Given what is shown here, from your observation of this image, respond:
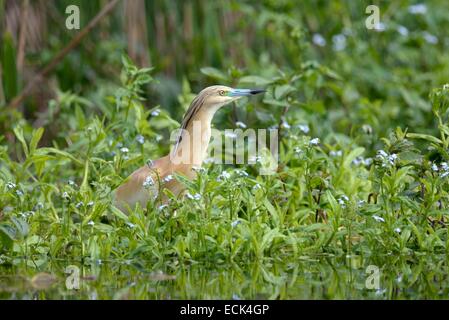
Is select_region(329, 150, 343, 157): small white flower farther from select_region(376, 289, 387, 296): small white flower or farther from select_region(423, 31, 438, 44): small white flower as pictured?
select_region(423, 31, 438, 44): small white flower

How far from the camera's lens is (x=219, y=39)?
10422 millimetres

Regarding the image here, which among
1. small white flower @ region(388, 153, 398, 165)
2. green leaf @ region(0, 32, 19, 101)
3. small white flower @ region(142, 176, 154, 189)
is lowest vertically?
small white flower @ region(142, 176, 154, 189)

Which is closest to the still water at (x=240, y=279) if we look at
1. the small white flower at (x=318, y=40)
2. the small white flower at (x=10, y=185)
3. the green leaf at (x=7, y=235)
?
the green leaf at (x=7, y=235)

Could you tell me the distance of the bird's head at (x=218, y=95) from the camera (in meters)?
6.75

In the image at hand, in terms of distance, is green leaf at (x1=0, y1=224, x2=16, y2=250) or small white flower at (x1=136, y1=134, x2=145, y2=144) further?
small white flower at (x1=136, y1=134, x2=145, y2=144)

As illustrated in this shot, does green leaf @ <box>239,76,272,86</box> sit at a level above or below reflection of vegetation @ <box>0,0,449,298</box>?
above

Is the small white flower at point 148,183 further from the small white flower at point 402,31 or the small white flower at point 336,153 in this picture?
the small white flower at point 402,31

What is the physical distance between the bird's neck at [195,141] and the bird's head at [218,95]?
0.17ft

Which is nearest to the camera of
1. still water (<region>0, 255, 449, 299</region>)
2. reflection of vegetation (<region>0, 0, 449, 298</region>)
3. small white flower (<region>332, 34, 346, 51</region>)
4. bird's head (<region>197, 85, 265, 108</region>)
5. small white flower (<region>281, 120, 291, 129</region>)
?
still water (<region>0, 255, 449, 299</region>)

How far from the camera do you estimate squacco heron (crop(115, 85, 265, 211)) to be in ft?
20.9

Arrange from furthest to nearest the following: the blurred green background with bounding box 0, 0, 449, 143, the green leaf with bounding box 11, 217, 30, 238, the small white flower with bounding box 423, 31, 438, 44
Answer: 1. the small white flower with bounding box 423, 31, 438, 44
2. the blurred green background with bounding box 0, 0, 449, 143
3. the green leaf with bounding box 11, 217, 30, 238

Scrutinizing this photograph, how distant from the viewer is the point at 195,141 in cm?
661

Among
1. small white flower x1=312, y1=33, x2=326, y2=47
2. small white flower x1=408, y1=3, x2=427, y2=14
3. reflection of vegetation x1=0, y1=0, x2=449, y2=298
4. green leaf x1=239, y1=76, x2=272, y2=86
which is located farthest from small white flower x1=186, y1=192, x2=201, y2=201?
small white flower x1=408, y1=3, x2=427, y2=14

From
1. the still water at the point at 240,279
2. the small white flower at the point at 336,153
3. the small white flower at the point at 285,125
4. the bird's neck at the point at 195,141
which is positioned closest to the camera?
the still water at the point at 240,279
